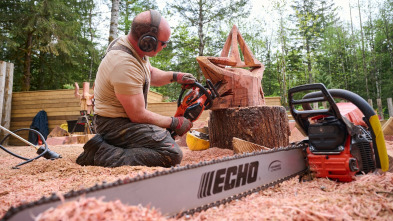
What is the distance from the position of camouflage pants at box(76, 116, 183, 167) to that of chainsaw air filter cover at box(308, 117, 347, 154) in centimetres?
123

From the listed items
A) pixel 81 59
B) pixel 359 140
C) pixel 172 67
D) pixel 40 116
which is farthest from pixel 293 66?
pixel 359 140

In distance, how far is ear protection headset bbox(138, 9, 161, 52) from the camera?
2141 mm

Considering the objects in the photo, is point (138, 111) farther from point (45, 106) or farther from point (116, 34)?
point (45, 106)

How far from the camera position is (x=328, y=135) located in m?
1.52

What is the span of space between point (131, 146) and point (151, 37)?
1.05 meters

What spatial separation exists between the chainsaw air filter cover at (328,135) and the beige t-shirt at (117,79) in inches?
57.3

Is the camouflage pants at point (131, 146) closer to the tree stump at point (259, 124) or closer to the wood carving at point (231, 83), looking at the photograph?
the tree stump at point (259, 124)

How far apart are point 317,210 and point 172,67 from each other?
12848mm

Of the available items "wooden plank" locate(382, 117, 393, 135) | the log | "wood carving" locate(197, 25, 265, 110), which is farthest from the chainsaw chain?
"wooden plank" locate(382, 117, 393, 135)

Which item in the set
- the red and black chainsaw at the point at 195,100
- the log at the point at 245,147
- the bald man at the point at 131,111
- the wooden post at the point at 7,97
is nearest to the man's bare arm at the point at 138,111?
the bald man at the point at 131,111

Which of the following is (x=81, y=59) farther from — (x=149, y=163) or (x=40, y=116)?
(x=149, y=163)

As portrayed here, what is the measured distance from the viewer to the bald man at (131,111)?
2.11 metres

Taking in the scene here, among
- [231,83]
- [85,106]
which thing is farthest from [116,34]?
[231,83]

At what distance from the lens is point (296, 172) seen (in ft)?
5.56
